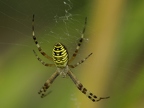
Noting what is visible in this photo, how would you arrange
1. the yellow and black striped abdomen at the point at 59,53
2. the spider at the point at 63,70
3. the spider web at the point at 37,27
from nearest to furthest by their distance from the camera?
the yellow and black striped abdomen at the point at 59,53 < the spider at the point at 63,70 < the spider web at the point at 37,27

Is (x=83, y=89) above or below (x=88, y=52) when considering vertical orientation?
below

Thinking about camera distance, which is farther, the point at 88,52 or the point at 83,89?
the point at 83,89

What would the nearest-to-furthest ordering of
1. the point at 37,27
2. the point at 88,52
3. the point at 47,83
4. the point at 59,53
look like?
the point at 59,53 → the point at 88,52 → the point at 37,27 → the point at 47,83

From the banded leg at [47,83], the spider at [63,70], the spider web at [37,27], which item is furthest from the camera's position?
the banded leg at [47,83]

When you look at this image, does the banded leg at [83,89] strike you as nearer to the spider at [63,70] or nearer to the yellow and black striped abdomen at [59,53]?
the spider at [63,70]

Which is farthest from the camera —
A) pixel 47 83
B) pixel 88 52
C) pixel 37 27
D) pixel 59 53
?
pixel 47 83

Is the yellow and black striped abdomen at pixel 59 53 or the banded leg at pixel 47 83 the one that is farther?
the banded leg at pixel 47 83

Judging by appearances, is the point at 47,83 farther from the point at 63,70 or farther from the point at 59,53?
the point at 59,53

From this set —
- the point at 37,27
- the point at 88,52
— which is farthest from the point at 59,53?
the point at 37,27

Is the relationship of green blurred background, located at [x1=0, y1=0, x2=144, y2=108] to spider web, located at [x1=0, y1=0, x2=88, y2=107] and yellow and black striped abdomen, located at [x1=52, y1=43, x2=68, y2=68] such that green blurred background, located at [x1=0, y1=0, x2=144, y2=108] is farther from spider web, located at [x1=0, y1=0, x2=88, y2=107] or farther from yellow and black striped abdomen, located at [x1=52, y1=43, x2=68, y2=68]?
yellow and black striped abdomen, located at [x1=52, y1=43, x2=68, y2=68]

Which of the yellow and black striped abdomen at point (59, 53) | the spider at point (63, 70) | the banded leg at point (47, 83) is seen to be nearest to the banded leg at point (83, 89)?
the spider at point (63, 70)
